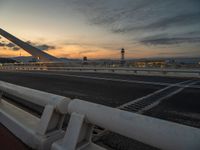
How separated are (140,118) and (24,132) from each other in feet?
6.21

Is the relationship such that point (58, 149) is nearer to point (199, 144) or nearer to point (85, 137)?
point (85, 137)

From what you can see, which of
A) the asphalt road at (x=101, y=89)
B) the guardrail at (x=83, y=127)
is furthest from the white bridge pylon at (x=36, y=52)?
the guardrail at (x=83, y=127)

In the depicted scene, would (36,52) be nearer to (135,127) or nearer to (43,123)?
(43,123)

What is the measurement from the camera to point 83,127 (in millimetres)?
2223

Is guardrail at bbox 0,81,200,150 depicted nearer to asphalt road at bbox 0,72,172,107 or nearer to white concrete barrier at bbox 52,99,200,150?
white concrete barrier at bbox 52,99,200,150

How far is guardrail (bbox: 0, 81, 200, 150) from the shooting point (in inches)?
54.9

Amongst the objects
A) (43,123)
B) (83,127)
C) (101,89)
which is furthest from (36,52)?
(83,127)

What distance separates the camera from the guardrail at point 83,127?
4.57 feet

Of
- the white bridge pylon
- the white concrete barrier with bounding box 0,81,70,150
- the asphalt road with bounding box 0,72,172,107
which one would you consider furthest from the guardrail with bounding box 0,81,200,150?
the white bridge pylon

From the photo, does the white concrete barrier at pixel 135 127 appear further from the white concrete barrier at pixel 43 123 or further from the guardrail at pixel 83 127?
the white concrete barrier at pixel 43 123

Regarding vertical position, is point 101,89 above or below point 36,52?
below

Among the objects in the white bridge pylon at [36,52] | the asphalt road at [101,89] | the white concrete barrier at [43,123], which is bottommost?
the asphalt road at [101,89]

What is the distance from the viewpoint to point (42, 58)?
150 ft

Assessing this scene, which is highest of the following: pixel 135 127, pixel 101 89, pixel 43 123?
pixel 135 127
